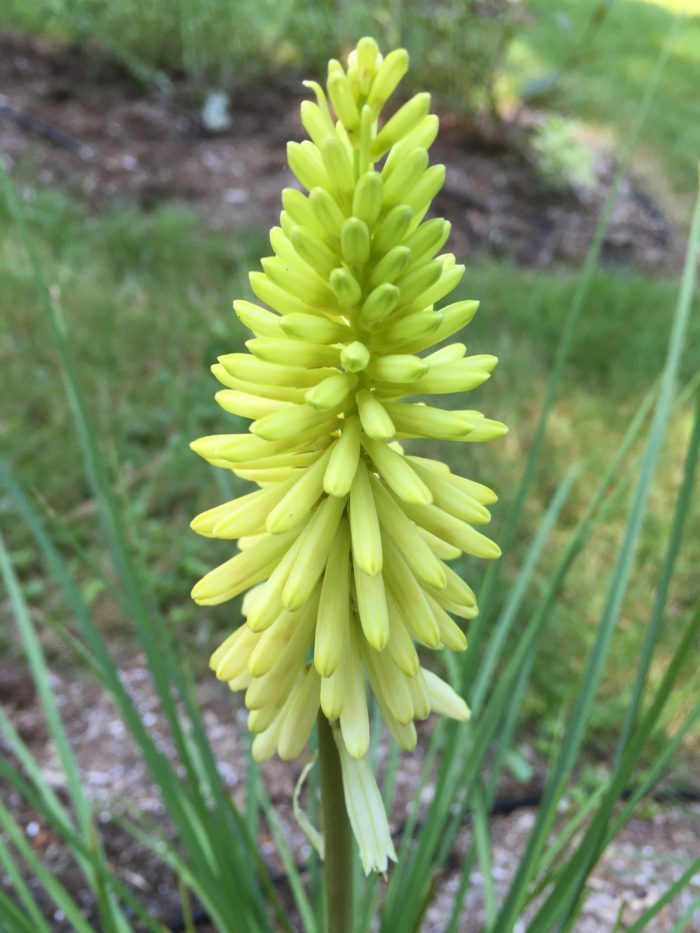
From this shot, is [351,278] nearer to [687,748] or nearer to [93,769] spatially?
[93,769]

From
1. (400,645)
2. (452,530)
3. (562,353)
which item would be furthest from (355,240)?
(562,353)

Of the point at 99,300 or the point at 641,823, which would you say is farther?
the point at 99,300

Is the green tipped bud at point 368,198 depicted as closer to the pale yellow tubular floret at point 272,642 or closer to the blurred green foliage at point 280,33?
the pale yellow tubular floret at point 272,642

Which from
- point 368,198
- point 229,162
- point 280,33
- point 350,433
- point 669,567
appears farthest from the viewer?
point 280,33

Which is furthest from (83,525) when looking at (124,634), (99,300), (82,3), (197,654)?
(82,3)

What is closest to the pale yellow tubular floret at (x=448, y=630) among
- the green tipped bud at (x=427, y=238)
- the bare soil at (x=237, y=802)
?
the green tipped bud at (x=427, y=238)

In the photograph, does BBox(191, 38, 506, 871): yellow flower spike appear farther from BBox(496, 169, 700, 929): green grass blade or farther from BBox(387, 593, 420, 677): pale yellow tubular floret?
BBox(496, 169, 700, 929): green grass blade

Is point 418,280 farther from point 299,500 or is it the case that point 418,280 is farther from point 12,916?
point 12,916
